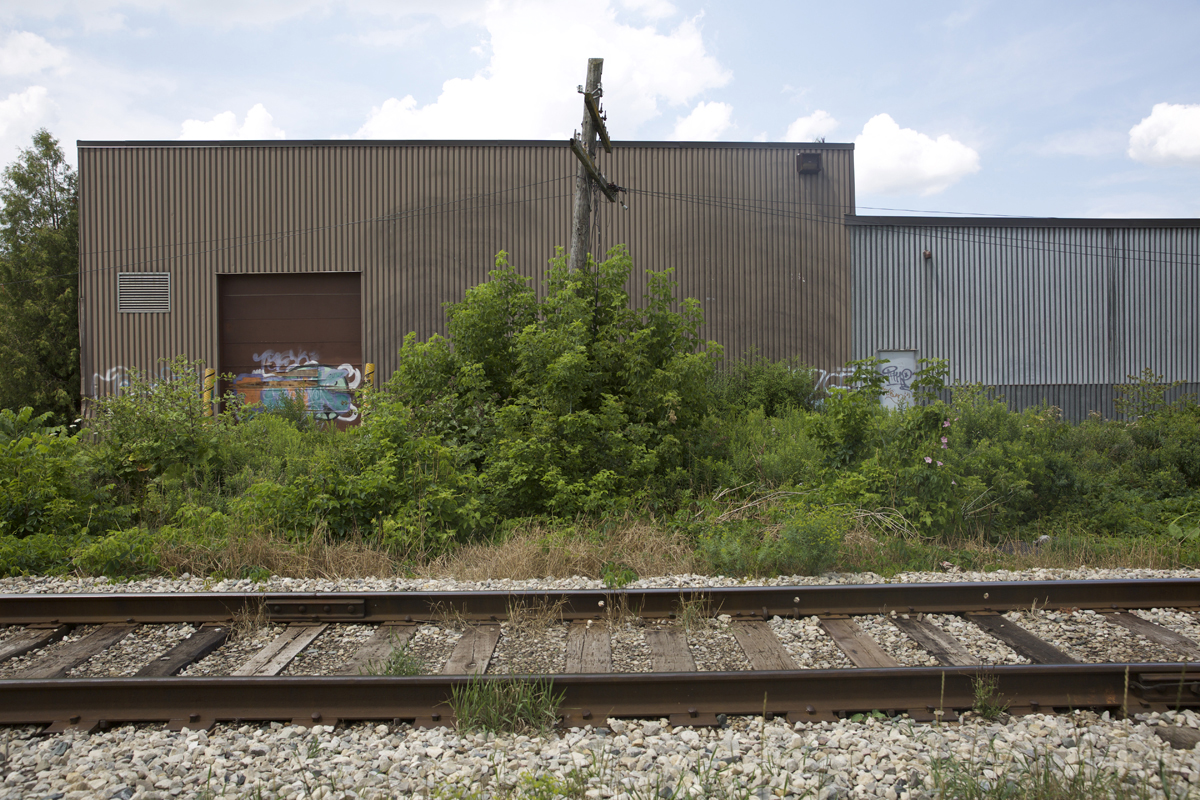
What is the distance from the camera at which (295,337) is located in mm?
19719

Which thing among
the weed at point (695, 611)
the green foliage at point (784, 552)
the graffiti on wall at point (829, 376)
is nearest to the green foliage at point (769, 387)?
the graffiti on wall at point (829, 376)

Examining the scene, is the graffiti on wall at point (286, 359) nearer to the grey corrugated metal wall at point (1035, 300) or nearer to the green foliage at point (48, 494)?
the green foliage at point (48, 494)

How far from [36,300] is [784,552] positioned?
2878 centimetres

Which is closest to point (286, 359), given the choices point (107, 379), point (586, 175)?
point (107, 379)

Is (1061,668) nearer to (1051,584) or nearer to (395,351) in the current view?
(1051,584)

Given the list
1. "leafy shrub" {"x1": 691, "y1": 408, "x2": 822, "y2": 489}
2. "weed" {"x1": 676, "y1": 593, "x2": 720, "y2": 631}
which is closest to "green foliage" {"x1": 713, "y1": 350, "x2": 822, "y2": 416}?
"leafy shrub" {"x1": 691, "y1": 408, "x2": 822, "y2": 489}

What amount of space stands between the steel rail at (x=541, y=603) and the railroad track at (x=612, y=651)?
13 mm

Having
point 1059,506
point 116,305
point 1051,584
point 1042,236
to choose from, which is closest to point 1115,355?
point 1042,236

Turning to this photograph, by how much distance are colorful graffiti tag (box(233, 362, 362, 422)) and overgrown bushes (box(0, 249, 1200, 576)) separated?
342 inches

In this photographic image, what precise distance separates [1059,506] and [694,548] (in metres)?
5.45

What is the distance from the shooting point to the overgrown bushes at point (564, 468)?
7.19 meters

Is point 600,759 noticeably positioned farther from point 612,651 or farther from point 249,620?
point 249,620

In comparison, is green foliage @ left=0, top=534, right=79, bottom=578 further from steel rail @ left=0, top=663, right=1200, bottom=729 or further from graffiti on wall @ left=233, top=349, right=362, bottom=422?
graffiti on wall @ left=233, top=349, right=362, bottom=422

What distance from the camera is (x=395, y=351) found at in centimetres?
1947
